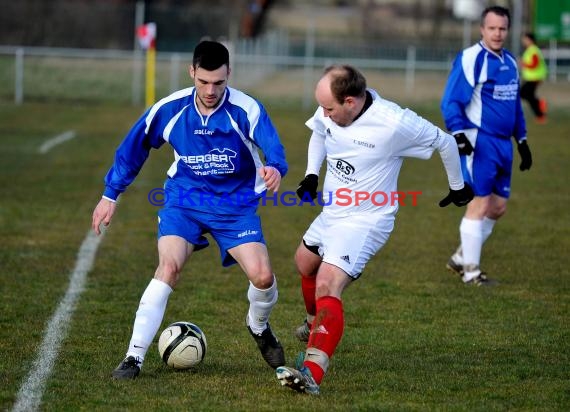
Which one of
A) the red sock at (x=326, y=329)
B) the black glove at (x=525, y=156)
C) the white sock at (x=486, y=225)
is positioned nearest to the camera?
→ the red sock at (x=326, y=329)

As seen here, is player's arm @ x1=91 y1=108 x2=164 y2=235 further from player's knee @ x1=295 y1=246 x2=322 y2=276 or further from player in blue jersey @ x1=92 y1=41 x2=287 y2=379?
player's knee @ x1=295 y1=246 x2=322 y2=276

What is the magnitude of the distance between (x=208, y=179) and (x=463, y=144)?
10.5 feet

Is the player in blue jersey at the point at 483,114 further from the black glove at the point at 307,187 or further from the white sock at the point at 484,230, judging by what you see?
the black glove at the point at 307,187

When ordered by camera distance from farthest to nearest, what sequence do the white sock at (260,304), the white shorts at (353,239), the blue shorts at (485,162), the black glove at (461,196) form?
the blue shorts at (485,162) < the black glove at (461,196) < the white sock at (260,304) < the white shorts at (353,239)

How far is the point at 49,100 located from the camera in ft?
104

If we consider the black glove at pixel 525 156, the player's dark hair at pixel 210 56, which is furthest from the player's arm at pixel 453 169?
the black glove at pixel 525 156

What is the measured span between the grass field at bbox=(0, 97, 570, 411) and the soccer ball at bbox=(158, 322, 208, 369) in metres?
0.08

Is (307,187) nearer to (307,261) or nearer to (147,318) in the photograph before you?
(307,261)

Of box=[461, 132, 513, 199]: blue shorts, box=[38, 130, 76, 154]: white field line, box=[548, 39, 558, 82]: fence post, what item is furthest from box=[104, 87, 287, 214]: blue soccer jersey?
box=[548, 39, 558, 82]: fence post

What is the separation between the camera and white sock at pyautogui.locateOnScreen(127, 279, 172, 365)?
5.98m

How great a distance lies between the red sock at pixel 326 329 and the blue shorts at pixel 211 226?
716 millimetres

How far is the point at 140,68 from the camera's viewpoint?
114 feet

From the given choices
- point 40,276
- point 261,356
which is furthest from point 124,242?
point 261,356

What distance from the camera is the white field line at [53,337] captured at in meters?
5.57
